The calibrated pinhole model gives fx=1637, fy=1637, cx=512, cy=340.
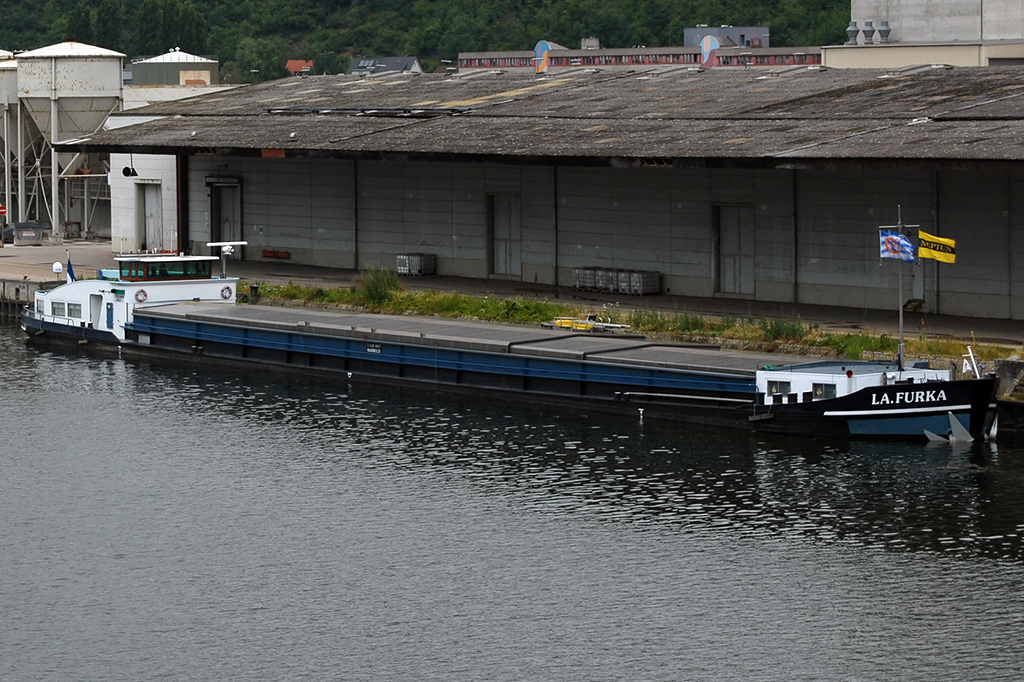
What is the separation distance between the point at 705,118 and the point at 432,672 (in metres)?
37.8

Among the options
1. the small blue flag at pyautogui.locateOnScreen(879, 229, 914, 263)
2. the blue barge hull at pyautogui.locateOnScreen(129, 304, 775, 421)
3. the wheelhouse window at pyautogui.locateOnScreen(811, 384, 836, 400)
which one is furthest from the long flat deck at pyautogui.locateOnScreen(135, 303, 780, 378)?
the small blue flag at pyautogui.locateOnScreen(879, 229, 914, 263)

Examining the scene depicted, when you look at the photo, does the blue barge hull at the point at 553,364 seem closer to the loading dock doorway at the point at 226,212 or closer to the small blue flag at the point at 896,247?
the small blue flag at the point at 896,247

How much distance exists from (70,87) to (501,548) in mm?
62217

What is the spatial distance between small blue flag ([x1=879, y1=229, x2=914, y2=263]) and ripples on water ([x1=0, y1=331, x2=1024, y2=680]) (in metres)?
5.15

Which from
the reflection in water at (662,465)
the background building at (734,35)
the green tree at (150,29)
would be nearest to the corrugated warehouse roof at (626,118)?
the reflection in water at (662,465)

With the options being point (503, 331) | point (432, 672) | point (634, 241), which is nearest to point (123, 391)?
point (503, 331)

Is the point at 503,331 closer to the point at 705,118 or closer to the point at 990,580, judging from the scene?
the point at 705,118

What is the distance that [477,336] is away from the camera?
5178cm

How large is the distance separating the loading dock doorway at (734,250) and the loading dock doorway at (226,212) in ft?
86.7

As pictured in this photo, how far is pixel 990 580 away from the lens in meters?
30.5

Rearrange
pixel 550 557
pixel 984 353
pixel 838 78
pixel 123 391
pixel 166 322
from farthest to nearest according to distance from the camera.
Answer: pixel 838 78 → pixel 166 322 → pixel 123 391 → pixel 984 353 → pixel 550 557

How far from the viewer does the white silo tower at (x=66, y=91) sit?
87750mm

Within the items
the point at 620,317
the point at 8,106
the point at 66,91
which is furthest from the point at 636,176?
the point at 8,106

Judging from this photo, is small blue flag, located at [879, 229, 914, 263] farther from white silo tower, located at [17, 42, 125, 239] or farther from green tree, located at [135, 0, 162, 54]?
green tree, located at [135, 0, 162, 54]
